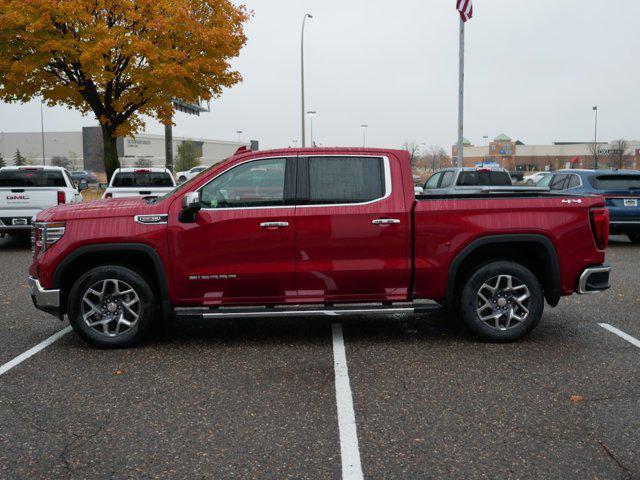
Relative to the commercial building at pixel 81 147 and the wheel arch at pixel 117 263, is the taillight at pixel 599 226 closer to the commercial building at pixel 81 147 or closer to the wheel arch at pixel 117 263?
the wheel arch at pixel 117 263

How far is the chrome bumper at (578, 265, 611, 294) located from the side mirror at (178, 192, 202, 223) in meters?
3.69

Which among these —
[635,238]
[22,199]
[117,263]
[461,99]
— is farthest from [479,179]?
[117,263]

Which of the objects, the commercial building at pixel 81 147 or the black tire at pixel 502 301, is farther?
the commercial building at pixel 81 147

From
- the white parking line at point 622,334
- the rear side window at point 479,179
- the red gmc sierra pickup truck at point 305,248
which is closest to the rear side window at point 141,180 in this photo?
the rear side window at point 479,179

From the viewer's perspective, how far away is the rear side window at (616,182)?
13.6 metres

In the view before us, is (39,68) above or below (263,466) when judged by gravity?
above

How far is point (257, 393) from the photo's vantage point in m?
4.76

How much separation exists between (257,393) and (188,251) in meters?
1.67

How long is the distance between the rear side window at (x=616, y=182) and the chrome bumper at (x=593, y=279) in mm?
8430

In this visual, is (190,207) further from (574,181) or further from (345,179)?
(574,181)

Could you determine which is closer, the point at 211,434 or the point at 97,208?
the point at 211,434

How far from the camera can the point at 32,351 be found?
5.93m

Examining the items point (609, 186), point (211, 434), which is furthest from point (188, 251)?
point (609, 186)

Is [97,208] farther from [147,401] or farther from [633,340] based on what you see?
[633,340]
